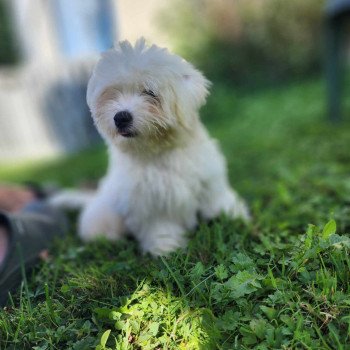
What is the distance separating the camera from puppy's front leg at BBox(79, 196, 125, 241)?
2.55 metres

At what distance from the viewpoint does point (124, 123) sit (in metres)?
2.06

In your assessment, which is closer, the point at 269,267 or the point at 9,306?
the point at 269,267

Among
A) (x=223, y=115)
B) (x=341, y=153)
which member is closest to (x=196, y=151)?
(x=341, y=153)

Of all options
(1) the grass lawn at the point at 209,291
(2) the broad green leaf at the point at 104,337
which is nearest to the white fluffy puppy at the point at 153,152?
(1) the grass lawn at the point at 209,291

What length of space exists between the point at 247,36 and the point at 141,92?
730 cm

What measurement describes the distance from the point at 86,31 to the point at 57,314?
27.0 feet

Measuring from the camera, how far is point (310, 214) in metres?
2.55

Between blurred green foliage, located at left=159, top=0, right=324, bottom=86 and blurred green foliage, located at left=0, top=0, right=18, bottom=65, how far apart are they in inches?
221

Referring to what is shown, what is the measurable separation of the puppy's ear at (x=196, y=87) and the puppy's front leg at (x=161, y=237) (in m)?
0.71

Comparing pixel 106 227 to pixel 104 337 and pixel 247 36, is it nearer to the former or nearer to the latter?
pixel 104 337

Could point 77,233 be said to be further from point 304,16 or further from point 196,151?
point 304,16

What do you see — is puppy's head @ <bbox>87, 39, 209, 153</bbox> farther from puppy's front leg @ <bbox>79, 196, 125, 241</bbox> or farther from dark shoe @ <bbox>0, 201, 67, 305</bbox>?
dark shoe @ <bbox>0, 201, 67, 305</bbox>

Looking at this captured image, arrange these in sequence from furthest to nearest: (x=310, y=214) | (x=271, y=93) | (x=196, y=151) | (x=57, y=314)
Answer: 1. (x=271, y=93)
2. (x=310, y=214)
3. (x=196, y=151)
4. (x=57, y=314)

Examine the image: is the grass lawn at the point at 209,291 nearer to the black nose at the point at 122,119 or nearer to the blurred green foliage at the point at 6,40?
the black nose at the point at 122,119
